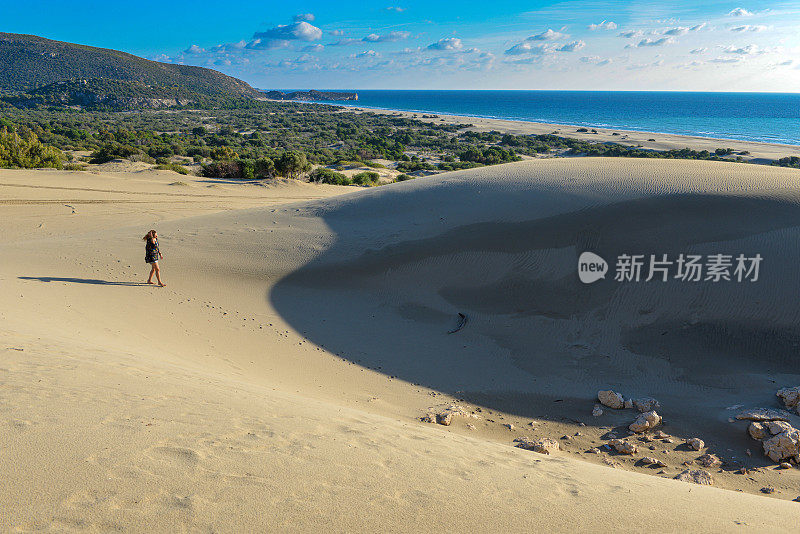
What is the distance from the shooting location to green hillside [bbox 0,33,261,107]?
10350 centimetres

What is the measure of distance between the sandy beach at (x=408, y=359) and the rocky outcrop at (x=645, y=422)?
156 mm

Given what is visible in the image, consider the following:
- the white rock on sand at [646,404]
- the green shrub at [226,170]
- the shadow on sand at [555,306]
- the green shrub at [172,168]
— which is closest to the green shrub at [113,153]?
the green shrub at [172,168]

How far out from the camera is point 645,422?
665 cm

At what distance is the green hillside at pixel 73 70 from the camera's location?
10350 centimetres

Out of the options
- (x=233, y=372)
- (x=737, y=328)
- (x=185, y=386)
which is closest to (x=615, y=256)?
(x=737, y=328)

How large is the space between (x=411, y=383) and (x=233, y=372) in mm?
2756

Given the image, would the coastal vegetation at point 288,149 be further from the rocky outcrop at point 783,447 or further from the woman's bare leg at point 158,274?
the rocky outcrop at point 783,447

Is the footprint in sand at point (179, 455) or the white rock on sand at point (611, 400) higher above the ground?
the footprint in sand at point (179, 455)

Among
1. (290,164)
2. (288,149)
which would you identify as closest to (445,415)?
(290,164)

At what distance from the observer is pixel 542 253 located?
1078 centimetres

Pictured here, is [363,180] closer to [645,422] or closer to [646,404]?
[646,404]

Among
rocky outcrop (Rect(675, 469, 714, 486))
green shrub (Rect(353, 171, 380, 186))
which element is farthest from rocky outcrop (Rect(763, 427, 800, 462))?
green shrub (Rect(353, 171, 380, 186))

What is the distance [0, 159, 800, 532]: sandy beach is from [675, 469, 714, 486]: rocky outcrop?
14cm

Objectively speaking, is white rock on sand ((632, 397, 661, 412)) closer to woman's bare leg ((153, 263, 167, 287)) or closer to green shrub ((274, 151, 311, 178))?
woman's bare leg ((153, 263, 167, 287))
